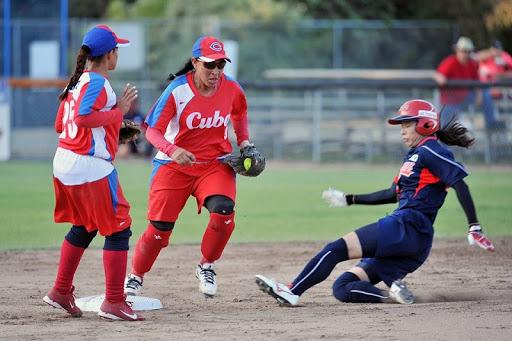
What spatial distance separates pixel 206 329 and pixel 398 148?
1373 centimetres

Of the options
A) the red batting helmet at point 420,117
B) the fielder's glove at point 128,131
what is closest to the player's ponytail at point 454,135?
the red batting helmet at point 420,117

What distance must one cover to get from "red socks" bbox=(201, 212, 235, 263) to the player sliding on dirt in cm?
52

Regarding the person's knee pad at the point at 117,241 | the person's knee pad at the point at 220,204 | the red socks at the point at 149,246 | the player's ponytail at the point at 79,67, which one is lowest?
the red socks at the point at 149,246

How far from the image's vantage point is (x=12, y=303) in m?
7.17

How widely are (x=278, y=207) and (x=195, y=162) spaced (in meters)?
6.43

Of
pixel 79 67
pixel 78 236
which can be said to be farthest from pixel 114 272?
pixel 79 67

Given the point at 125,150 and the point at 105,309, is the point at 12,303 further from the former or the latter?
the point at 125,150

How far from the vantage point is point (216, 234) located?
24.0ft

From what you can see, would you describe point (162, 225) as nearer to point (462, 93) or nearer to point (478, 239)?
point (478, 239)

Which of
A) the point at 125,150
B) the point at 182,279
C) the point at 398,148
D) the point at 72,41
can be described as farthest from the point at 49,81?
the point at 182,279

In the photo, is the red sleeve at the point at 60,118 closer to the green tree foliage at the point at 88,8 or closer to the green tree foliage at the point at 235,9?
the green tree foliage at the point at 235,9

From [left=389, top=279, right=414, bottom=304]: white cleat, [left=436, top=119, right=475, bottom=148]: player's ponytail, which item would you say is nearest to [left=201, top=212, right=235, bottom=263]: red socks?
[left=389, top=279, right=414, bottom=304]: white cleat

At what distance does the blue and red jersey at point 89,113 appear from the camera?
621 cm

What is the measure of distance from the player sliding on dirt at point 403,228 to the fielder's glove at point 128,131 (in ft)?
4.14
